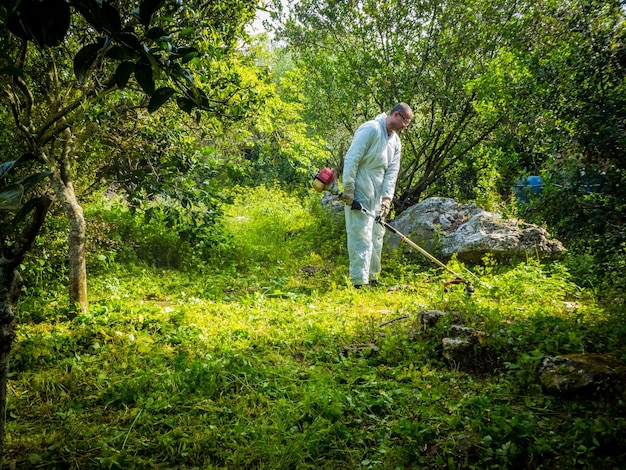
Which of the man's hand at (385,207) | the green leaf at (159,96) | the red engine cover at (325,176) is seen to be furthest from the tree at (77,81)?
the man's hand at (385,207)

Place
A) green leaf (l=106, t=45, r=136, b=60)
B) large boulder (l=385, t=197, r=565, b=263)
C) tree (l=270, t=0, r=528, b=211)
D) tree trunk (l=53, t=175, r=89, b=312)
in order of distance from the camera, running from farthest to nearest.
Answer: tree (l=270, t=0, r=528, b=211) → large boulder (l=385, t=197, r=565, b=263) → tree trunk (l=53, t=175, r=89, b=312) → green leaf (l=106, t=45, r=136, b=60)

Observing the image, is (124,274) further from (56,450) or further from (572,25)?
(572,25)

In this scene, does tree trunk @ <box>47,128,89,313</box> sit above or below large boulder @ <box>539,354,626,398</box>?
above

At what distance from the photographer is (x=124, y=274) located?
16.9 feet

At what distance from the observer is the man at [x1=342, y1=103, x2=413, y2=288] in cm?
536

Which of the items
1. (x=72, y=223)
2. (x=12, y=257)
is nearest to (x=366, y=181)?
(x=72, y=223)

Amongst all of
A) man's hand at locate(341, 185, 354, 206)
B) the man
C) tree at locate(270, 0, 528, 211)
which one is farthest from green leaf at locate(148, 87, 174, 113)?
tree at locate(270, 0, 528, 211)

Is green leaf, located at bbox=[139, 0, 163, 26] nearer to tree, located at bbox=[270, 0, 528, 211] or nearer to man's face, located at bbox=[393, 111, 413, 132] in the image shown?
man's face, located at bbox=[393, 111, 413, 132]

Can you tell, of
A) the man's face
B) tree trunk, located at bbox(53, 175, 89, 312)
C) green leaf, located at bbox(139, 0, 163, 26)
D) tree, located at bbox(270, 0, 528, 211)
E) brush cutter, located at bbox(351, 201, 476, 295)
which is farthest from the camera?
tree, located at bbox(270, 0, 528, 211)

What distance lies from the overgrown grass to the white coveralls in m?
0.61

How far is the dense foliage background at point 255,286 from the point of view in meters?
2.09

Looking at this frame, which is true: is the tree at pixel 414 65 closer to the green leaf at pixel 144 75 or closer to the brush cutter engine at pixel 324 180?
the brush cutter engine at pixel 324 180

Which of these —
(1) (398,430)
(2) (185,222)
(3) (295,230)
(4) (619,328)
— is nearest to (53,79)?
(2) (185,222)

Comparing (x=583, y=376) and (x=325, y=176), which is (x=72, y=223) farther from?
(x=583, y=376)
